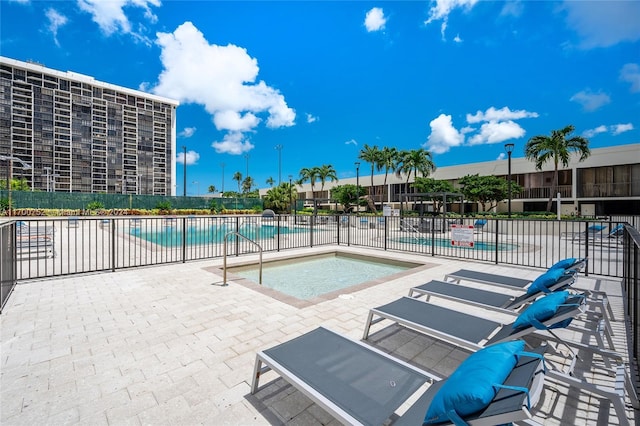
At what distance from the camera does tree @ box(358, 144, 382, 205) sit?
3902 cm

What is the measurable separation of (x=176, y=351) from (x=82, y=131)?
89869 millimetres

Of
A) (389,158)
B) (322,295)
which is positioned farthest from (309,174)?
(322,295)

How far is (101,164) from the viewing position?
71.6 meters

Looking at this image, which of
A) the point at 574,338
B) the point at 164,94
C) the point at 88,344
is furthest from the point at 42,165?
the point at 574,338

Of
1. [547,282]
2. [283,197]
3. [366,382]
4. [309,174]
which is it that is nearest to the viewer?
[366,382]

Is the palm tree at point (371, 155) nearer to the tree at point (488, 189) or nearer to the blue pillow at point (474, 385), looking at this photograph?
the tree at point (488, 189)

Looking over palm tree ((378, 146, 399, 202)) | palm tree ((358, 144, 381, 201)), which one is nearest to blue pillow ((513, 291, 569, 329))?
palm tree ((378, 146, 399, 202))

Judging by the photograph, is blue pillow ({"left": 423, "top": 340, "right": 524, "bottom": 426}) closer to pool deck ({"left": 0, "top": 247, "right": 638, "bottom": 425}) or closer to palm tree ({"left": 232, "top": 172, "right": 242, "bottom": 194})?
pool deck ({"left": 0, "top": 247, "right": 638, "bottom": 425})

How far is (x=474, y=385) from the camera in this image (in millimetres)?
1223

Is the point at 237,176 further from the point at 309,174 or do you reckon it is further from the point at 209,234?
the point at 209,234

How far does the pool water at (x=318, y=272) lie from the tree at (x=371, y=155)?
1242 inches

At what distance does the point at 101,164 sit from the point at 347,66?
7489cm

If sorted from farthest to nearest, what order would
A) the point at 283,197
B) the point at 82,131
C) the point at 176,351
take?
the point at 82,131 → the point at 283,197 → the point at 176,351

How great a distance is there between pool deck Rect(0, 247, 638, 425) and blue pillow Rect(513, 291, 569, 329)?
613mm
